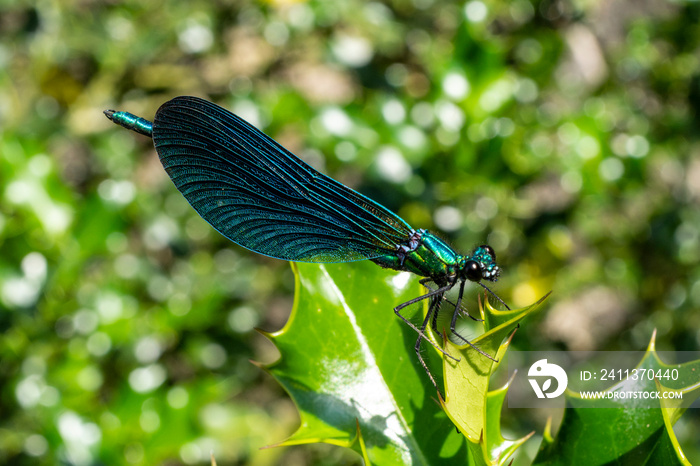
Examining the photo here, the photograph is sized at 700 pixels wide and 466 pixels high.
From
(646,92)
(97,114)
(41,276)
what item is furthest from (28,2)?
(646,92)

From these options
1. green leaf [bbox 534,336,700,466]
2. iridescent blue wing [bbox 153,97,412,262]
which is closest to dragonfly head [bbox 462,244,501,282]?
iridescent blue wing [bbox 153,97,412,262]

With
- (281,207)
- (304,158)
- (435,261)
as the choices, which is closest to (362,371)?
(435,261)

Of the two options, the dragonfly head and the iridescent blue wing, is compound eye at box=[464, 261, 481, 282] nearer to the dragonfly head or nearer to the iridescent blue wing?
the dragonfly head

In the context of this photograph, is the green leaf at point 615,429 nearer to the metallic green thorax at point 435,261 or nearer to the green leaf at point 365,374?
the green leaf at point 365,374

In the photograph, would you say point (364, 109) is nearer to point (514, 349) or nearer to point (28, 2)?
point (514, 349)

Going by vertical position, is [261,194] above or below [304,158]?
above

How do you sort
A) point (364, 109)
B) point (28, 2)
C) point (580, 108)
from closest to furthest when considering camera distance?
point (364, 109) < point (28, 2) < point (580, 108)

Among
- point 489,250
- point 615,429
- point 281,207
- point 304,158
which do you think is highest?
point 281,207

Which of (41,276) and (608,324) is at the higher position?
(41,276)

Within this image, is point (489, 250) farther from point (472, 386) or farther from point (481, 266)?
point (472, 386)
